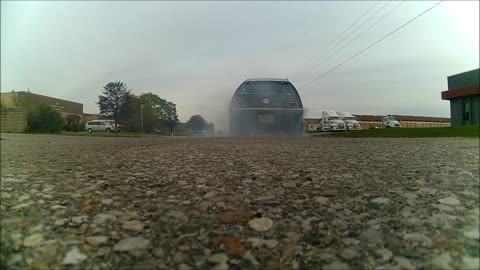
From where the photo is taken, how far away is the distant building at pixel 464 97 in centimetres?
233

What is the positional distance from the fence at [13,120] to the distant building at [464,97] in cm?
331

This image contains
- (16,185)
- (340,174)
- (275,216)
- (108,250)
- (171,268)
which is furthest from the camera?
(340,174)

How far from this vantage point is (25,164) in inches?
110

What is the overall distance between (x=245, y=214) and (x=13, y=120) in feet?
6.93

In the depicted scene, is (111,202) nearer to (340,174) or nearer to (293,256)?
(293,256)

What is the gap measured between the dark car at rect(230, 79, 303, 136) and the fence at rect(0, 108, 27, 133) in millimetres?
4122

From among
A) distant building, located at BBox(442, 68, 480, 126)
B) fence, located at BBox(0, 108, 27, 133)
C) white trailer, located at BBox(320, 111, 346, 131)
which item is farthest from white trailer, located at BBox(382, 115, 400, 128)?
white trailer, located at BBox(320, 111, 346, 131)

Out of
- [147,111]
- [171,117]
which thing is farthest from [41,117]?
[171,117]

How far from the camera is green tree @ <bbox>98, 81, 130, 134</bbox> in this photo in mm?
3845

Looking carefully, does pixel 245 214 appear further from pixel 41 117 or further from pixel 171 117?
pixel 171 117

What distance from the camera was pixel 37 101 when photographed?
115 inches

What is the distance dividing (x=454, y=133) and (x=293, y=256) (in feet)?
6.36

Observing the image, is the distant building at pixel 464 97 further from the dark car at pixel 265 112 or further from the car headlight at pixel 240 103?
the car headlight at pixel 240 103

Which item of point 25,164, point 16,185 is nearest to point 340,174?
point 16,185
